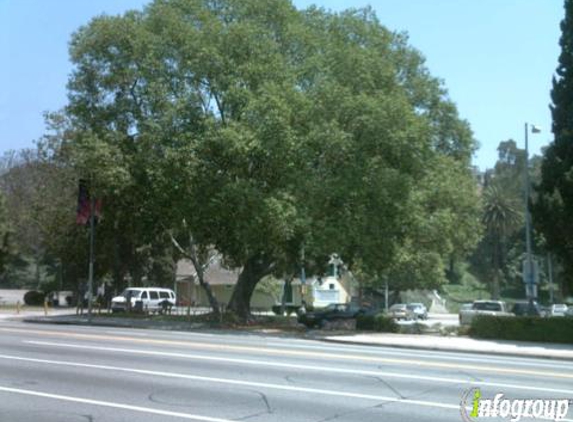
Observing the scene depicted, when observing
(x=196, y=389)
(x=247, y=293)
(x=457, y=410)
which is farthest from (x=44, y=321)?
(x=457, y=410)

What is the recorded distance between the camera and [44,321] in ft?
117

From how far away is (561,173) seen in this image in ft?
94.9

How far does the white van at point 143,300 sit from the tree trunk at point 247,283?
34.0ft

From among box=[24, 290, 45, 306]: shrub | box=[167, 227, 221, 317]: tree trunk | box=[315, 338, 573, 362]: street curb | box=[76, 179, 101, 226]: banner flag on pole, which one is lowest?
box=[315, 338, 573, 362]: street curb

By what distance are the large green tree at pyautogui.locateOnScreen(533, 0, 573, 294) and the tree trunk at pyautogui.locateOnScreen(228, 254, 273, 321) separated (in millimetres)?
14400

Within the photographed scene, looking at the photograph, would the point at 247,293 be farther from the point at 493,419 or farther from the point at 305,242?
the point at 493,419

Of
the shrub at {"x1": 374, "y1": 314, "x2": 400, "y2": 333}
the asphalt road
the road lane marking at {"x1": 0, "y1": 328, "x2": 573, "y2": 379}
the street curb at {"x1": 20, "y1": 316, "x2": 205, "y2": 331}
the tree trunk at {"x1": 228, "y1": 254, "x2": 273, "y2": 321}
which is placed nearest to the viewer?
the asphalt road

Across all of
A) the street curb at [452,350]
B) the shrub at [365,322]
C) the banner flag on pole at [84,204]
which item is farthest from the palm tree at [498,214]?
the street curb at [452,350]

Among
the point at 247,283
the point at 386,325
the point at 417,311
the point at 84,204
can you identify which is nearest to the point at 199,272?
the point at 247,283

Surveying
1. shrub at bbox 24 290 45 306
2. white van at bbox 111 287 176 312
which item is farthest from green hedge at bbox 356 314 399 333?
shrub at bbox 24 290 45 306

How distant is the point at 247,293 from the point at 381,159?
1097 centimetres

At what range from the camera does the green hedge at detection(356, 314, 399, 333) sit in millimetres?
32469

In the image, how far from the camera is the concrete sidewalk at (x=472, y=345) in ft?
73.9

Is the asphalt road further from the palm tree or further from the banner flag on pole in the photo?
the palm tree
